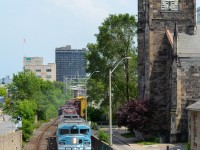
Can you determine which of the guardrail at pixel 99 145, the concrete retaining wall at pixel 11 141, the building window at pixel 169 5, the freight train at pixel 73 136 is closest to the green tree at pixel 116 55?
the building window at pixel 169 5

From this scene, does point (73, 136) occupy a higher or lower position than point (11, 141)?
higher

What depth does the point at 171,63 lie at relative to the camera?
Result: 160 feet

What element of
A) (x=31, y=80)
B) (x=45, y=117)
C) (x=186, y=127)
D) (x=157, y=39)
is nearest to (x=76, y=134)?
(x=186, y=127)

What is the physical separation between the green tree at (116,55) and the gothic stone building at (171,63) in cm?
2396

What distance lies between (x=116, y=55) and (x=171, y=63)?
1257 inches

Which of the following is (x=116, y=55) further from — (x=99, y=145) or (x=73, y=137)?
(x=73, y=137)

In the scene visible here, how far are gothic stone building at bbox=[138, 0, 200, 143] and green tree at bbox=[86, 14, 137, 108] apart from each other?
2396cm

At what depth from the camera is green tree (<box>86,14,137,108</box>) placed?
79.8 meters

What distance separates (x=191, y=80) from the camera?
48.4m

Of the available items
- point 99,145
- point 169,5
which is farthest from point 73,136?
point 169,5

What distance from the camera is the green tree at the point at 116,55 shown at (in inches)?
3140

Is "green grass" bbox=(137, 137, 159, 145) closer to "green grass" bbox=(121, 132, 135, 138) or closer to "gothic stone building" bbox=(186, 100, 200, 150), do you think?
"green grass" bbox=(121, 132, 135, 138)

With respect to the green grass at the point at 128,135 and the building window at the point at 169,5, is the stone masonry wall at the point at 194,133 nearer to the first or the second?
the building window at the point at 169,5

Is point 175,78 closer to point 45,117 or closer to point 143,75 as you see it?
point 143,75
